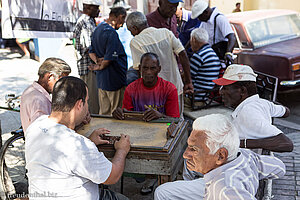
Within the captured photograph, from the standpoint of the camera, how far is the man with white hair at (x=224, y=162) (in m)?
1.61

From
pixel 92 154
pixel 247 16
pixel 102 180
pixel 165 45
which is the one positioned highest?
pixel 247 16

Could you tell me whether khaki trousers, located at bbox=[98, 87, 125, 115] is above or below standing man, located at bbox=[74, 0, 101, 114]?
below

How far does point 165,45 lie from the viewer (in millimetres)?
3975

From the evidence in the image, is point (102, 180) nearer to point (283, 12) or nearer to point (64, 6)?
point (64, 6)

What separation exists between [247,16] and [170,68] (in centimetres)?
380

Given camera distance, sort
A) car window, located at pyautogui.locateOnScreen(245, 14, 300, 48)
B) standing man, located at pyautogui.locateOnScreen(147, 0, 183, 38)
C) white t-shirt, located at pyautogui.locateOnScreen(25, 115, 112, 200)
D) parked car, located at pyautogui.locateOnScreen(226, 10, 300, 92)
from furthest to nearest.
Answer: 1. car window, located at pyautogui.locateOnScreen(245, 14, 300, 48)
2. parked car, located at pyautogui.locateOnScreen(226, 10, 300, 92)
3. standing man, located at pyautogui.locateOnScreen(147, 0, 183, 38)
4. white t-shirt, located at pyautogui.locateOnScreen(25, 115, 112, 200)

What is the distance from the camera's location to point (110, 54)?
14.1ft

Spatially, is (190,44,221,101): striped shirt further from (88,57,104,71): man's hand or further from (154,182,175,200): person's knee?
(154,182,175,200): person's knee

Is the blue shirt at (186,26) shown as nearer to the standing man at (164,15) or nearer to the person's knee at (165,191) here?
the standing man at (164,15)

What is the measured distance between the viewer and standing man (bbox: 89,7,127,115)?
169 inches

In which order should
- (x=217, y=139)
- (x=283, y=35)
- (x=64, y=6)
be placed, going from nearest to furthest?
(x=217, y=139), (x=64, y=6), (x=283, y=35)

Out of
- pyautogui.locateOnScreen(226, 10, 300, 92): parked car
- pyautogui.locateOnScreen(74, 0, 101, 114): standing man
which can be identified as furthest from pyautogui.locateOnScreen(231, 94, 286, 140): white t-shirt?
pyautogui.locateOnScreen(226, 10, 300, 92): parked car

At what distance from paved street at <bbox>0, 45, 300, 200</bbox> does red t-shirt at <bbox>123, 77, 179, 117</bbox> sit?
91cm

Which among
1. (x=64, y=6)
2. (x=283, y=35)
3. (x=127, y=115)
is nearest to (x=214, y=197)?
(x=127, y=115)
